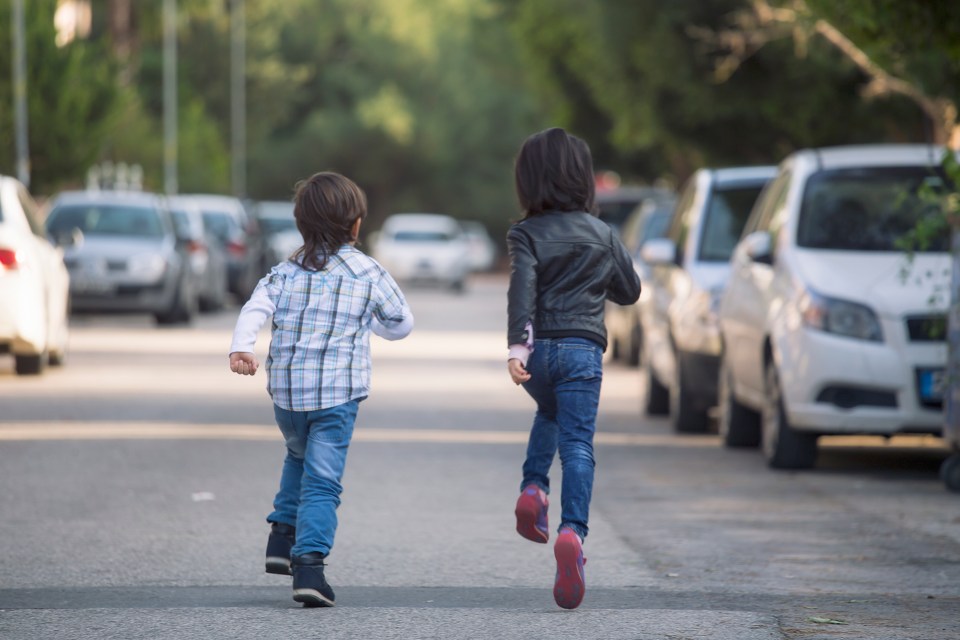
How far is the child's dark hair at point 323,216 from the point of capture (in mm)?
7082

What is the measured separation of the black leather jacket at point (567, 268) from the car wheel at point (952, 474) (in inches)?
161

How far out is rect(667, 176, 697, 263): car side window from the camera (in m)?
15.3

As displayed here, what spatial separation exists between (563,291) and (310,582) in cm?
132

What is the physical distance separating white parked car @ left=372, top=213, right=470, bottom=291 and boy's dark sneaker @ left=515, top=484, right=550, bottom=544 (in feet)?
120

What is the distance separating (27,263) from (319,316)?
33.1ft

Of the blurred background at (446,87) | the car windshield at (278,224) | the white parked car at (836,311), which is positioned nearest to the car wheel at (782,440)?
the white parked car at (836,311)

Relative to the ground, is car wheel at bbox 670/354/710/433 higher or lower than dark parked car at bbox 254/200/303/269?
higher

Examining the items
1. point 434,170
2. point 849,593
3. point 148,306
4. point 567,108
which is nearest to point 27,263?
point 148,306

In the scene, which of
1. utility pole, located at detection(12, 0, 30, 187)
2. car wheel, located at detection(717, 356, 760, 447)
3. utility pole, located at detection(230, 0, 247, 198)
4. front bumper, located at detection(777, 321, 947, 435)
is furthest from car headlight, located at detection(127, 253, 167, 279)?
utility pole, located at detection(230, 0, 247, 198)

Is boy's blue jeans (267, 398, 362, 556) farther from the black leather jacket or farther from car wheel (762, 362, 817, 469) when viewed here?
car wheel (762, 362, 817, 469)

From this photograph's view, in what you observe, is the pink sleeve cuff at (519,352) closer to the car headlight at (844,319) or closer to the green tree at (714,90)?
the car headlight at (844,319)

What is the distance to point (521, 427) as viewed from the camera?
14.2 metres

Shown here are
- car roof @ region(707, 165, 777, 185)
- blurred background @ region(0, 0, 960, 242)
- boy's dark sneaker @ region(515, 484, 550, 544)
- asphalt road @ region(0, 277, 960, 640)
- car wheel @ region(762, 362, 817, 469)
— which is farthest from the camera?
blurred background @ region(0, 0, 960, 242)

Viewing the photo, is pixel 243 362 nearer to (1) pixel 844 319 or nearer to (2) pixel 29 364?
(1) pixel 844 319
